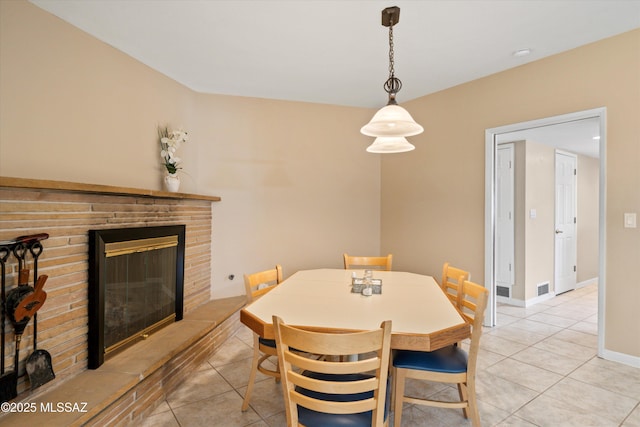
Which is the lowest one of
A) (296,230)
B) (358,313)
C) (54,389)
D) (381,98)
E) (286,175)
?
(54,389)

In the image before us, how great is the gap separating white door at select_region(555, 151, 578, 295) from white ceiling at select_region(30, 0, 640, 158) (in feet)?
8.87

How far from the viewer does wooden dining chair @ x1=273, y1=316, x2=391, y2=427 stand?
46.3 inches

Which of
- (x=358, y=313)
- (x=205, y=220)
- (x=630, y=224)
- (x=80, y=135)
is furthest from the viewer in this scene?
(x=205, y=220)

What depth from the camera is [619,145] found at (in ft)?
8.50

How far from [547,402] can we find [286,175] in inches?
127

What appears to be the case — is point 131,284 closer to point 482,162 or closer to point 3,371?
point 3,371

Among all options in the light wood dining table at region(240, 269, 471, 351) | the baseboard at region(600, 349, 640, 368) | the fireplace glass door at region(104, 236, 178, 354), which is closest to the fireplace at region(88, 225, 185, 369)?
the fireplace glass door at region(104, 236, 178, 354)

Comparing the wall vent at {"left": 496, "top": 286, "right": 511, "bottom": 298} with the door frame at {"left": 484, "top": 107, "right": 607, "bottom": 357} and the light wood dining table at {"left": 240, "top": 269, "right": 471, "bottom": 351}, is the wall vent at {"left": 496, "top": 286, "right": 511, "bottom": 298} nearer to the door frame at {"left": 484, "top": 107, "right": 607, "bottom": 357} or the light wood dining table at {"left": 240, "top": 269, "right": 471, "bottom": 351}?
the door frame at {"left": 484, "top": 107, "right": 607, "bottom": 357}

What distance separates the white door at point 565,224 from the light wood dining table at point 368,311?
12.2ft

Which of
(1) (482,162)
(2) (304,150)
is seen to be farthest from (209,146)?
(1) (482,162)

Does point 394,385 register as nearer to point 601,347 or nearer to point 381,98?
point 601,347

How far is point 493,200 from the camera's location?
3402 millimetres

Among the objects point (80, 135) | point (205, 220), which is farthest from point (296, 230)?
point (80, 135)

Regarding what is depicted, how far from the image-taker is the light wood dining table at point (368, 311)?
1426mm
